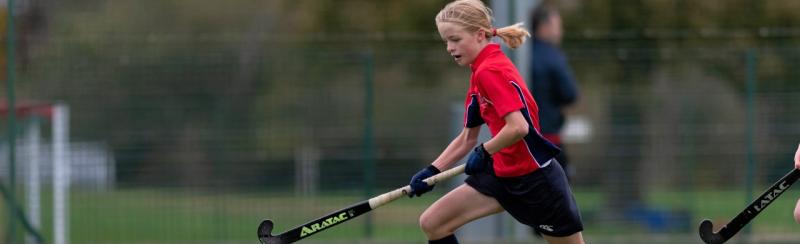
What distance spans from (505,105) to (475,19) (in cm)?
46

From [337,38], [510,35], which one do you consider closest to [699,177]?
[337,38]

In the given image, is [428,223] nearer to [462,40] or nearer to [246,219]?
[462,40]

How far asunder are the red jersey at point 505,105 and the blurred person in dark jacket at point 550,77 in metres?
3.79

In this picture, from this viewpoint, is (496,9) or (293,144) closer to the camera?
(496,9)

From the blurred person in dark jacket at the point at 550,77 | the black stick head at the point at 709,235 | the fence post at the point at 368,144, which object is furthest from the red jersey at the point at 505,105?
the fence post at the point at 368,144

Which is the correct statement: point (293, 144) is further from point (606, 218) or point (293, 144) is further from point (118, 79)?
point (606, 218)

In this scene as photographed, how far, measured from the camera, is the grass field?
12047mm

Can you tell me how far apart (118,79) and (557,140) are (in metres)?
3.43

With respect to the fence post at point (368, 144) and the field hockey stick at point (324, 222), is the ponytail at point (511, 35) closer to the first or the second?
the field hockey stick at point (324, 222)

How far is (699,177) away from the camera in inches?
502

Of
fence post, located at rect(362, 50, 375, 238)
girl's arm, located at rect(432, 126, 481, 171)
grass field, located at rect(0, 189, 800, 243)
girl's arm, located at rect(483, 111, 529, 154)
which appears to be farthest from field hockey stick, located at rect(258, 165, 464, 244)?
fence post, located at rect(362, 50, 375, 238)

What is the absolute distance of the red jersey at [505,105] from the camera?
684 cm

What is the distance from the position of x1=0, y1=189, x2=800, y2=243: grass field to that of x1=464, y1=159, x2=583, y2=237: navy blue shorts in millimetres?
4688

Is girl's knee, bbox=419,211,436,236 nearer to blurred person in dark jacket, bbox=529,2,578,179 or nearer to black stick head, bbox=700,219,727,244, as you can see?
black stick head, bbox=700,219,727,244
